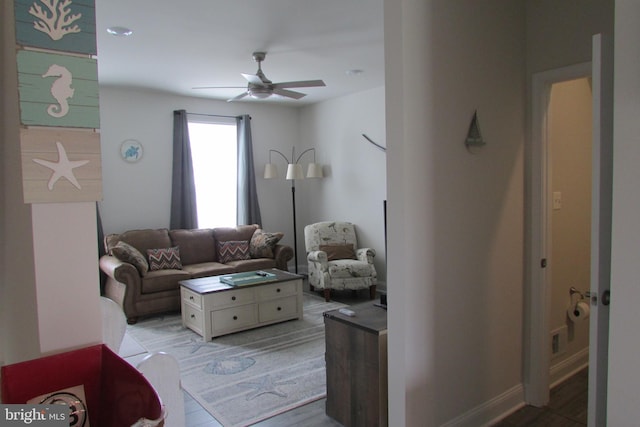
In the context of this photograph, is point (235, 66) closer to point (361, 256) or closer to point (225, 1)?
point (225, 1)

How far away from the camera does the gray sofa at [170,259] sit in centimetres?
463

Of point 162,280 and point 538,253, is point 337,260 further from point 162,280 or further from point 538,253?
point 538,253

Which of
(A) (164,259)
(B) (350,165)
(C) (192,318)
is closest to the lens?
(C) (192,318)

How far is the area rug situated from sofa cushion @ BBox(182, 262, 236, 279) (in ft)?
1.73

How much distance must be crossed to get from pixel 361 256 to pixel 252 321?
1853mm

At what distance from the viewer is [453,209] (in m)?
2.23

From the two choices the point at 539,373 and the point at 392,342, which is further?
the point at 539,373

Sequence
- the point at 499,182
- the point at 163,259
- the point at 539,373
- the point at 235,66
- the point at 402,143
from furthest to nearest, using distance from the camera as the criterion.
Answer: the point at 163,259 < the point at 235,66 < the point at 539,373 < the point at 499,182 < the point at 402,143

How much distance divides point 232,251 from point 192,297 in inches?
59.5

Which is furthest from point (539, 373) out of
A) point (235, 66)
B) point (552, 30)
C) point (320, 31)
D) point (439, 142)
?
point (235, 66)

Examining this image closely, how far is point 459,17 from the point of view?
87.7 inches

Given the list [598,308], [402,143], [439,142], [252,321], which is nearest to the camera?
[598,308]

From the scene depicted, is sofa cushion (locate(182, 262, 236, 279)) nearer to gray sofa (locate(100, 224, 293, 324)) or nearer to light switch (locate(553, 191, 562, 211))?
gray sofa (locate(100, 224, 293, 324))

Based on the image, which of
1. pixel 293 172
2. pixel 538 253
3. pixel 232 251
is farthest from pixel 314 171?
pixel 538 253
